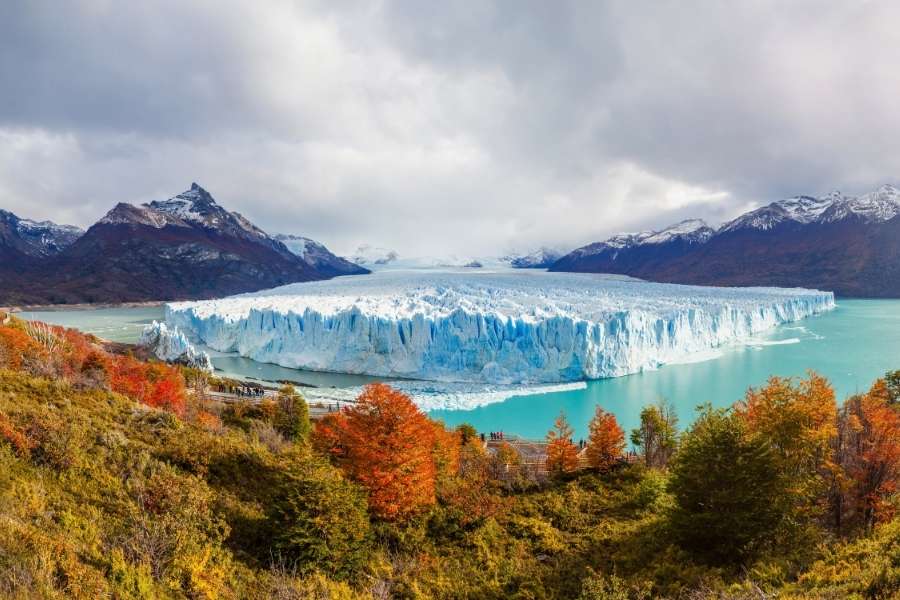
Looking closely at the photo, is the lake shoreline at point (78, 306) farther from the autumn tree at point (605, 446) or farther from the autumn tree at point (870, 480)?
the autumn tree at point (870, 480)

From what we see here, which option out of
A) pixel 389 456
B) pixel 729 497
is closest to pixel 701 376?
pixel 729 497

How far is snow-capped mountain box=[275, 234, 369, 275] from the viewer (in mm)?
155500

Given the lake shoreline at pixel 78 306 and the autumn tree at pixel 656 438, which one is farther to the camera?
the lake shoreline at pixel 78 306

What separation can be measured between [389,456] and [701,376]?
26.5m

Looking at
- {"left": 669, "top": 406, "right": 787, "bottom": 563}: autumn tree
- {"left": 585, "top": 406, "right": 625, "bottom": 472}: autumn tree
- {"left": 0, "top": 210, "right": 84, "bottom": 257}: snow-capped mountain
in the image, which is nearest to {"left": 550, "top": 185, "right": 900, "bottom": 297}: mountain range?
{"left": 585, "top": 406, "right": 625, "bottom": 472}: autumn tree

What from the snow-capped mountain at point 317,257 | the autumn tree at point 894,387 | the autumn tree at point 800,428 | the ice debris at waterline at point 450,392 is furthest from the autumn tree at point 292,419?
the snow-capped mountain at point 317,257

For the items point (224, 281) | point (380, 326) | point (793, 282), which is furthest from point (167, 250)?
point (793, 282)

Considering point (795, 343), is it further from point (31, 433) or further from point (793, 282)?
point (793, 282)

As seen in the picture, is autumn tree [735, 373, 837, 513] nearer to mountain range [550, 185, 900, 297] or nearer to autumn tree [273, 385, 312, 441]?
autumn tree [273, 385, 312, 441]

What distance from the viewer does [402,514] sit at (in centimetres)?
993

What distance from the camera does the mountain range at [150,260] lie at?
91.1m

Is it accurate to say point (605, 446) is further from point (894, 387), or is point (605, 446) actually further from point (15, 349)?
point (15, 349)

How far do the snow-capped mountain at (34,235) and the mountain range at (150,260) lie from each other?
0.52 meters

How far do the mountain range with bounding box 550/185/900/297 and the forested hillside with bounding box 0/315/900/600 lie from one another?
90.7 meters
